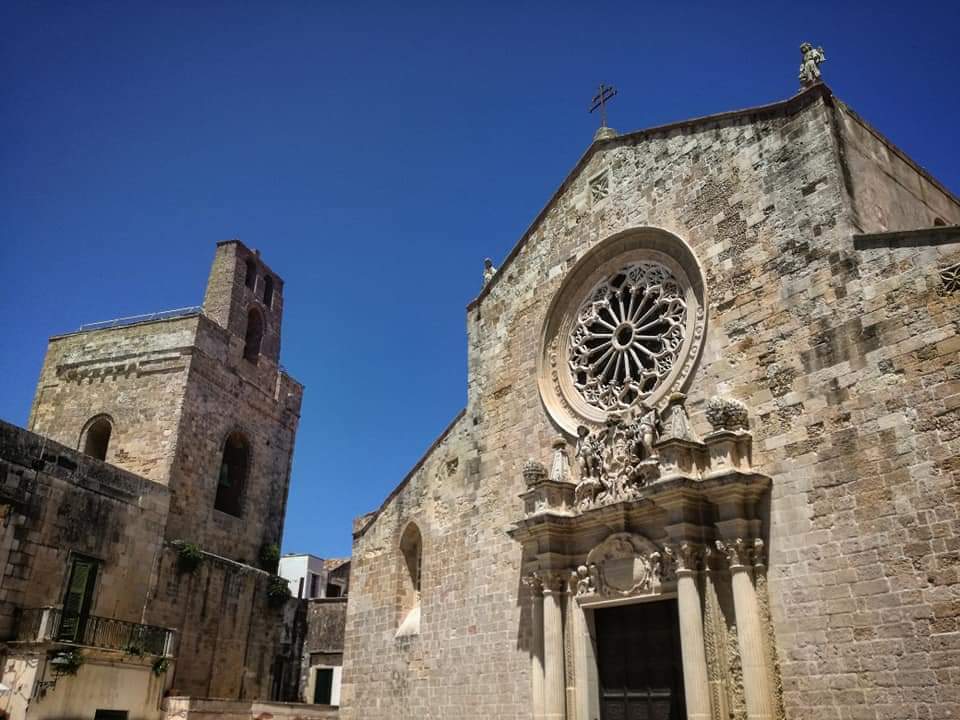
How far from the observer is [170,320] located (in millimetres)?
20891

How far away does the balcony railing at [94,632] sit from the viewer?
538 inches

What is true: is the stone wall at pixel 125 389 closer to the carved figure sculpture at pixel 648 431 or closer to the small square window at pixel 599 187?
the small square window at pixel 599 187

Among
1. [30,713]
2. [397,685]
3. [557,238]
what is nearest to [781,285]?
[557,238]

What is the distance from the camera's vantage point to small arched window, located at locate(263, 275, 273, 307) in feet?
81.1

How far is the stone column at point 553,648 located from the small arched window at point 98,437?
14.5 metres

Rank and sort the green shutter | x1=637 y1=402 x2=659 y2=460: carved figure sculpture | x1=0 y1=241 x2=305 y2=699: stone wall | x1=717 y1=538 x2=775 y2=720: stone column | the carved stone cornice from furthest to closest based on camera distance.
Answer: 1. x1=0 y1=241 x2=305 y2=699: stone wall
2. the green shutter
3. x1=637 y1=402 x2=659 y2=460: carved figure sculpture
4. the carved stone cornice
5. x1=717 y1=538 x2=775 y2=720: stone column

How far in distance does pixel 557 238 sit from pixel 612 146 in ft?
5.88

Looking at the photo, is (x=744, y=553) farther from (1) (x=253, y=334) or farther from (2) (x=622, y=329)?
(1) (x=253, y=334)

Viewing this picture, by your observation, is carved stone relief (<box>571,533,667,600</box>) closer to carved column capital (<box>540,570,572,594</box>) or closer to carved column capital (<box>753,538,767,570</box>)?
carved column capital (<box>540,570,572,594</box>)

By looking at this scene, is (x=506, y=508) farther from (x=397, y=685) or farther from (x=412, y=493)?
(x=397, y=685)

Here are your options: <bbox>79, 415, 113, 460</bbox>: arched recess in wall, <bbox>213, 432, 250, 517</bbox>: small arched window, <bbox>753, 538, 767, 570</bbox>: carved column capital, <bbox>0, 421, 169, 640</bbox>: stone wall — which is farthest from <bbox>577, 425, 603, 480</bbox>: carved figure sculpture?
<bbox>79, 415, 113, 460</bbox>: arched recess in wall

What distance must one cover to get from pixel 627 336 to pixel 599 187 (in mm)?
2796

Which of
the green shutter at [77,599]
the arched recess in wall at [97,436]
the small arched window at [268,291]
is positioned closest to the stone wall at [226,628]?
the green shutter at [77,599]

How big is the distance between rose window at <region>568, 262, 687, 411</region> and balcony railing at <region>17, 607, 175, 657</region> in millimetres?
10196
